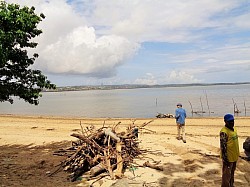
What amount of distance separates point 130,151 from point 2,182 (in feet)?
15.4

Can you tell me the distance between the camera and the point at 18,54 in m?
9.95

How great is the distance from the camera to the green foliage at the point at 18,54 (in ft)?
27.9

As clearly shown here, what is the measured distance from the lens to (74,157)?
1045 cm

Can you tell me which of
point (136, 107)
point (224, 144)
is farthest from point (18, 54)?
point (136, 107)

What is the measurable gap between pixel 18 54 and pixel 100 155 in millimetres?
4477

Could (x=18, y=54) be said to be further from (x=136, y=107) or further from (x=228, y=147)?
(x=136, y=107)

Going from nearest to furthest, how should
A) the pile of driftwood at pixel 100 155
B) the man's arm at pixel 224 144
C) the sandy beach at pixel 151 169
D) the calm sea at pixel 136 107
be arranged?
the man's arm at pixel 224 144 < the sandy beach at pixel 151 169 < the pile of driftwood at pixel 100 155 < the calm sea at pixel 136 107

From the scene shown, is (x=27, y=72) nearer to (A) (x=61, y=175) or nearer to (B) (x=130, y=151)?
(A) (x=61, y=175)

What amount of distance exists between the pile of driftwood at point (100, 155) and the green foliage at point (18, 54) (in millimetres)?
2318

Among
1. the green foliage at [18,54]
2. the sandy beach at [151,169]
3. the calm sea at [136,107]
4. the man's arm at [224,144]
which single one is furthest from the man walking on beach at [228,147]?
the calm sea at [136,107]

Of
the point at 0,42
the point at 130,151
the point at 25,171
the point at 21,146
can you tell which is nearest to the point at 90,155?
the point at 130,151

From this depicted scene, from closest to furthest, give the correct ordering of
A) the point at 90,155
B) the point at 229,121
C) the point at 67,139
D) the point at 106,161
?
the point at 229,121, the point at 106,161, the point at 90,155, the point at 67,139

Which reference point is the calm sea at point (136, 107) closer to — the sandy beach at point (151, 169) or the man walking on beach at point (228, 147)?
the sandy beach at point (151, 169)

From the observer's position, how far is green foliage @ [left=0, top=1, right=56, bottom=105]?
8492 millimetres
